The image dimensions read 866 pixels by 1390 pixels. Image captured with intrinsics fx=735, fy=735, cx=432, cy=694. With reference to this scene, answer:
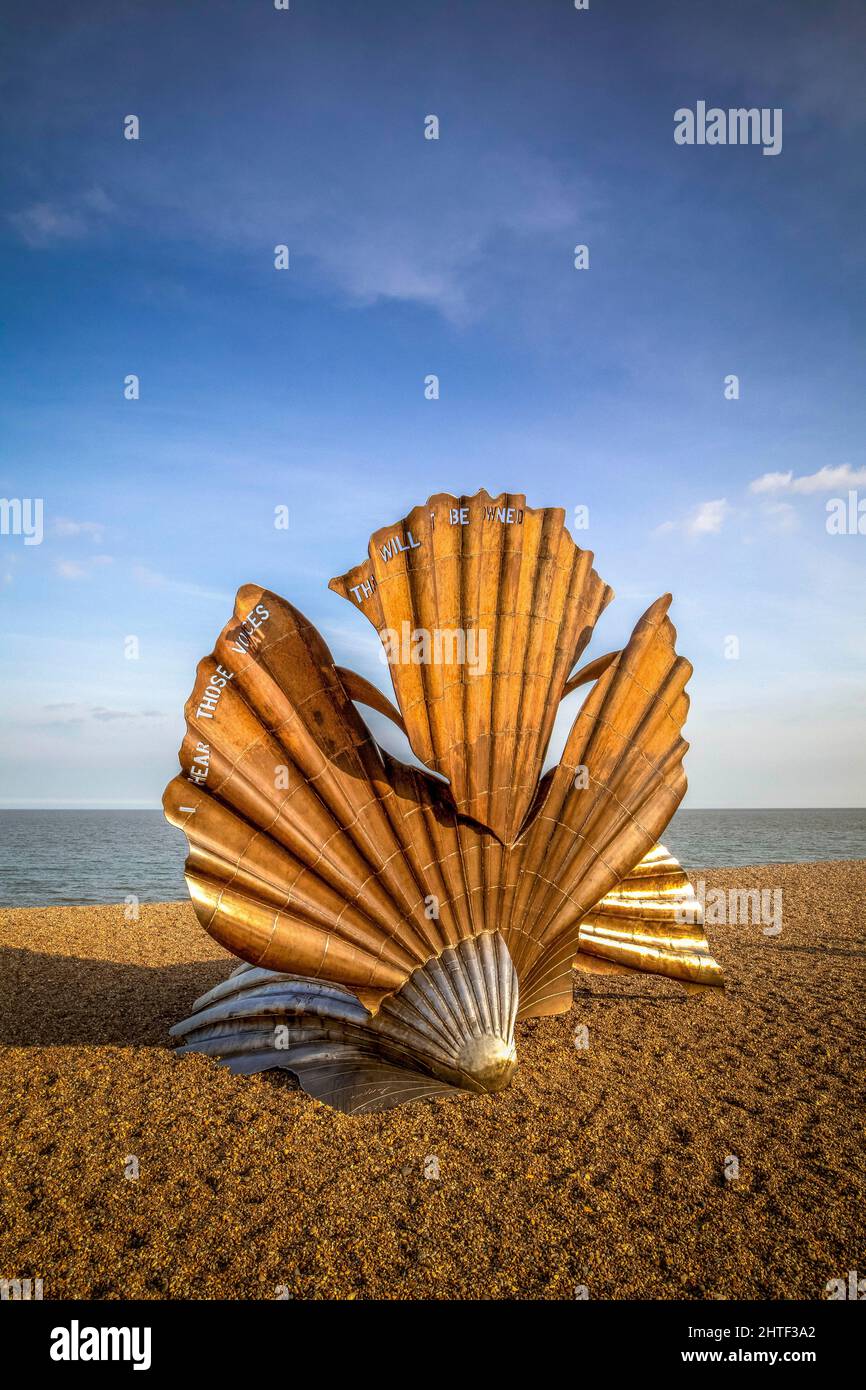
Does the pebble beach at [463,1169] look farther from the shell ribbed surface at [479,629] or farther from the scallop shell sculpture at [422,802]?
the shell ribbed surface at [479,629]

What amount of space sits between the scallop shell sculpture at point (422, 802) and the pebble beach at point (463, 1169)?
577 mm

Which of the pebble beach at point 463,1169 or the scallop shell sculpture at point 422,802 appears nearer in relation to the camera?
the pebble beach at point 463,1169

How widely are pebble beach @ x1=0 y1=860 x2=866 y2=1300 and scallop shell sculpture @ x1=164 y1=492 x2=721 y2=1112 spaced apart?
1.89ft

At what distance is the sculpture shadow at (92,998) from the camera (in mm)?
6832

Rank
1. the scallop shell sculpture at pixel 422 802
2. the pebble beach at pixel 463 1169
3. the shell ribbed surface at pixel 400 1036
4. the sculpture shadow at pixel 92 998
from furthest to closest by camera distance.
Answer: the sculpture shadow at pixel 92 998 < the shell ribbed surface at pixel 400 1036 < the scallop shell sculpture at pixel 422 802 < the pebble beach at pixel 463 1169

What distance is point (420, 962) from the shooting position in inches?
207

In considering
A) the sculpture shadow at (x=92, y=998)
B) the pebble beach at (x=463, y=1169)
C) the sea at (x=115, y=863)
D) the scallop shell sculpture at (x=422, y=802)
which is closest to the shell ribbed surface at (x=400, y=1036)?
the scallop shell sculpture at (x=422, y=802)

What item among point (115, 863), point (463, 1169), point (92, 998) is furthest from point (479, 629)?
point (115, 863)

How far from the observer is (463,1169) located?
177 inches

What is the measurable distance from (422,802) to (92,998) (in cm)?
539

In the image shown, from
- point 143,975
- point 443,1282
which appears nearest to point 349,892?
point 443,1282

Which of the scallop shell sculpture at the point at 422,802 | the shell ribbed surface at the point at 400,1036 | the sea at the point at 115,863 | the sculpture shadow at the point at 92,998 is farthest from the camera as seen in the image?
the sea at the point at 115,863

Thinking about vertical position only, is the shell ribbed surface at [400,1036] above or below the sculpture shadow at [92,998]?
above

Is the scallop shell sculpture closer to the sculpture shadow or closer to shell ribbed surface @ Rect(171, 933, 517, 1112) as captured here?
shell ribbed surface @ Rect(171, 933, 517, 1112)
